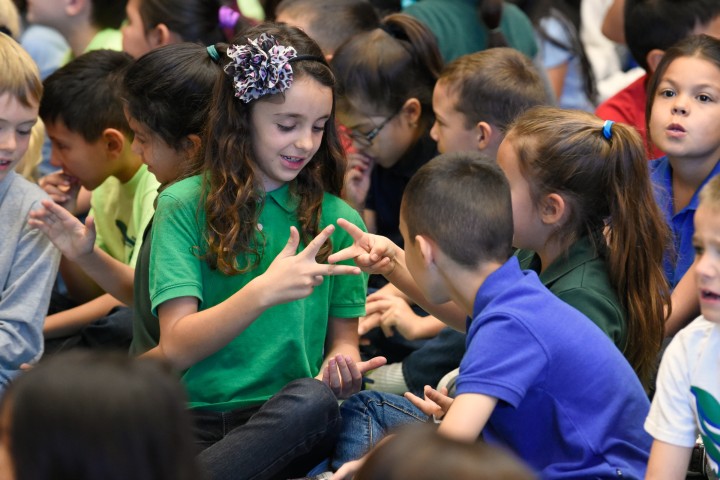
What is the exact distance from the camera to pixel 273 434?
84.3 inches

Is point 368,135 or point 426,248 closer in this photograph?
point 426,248

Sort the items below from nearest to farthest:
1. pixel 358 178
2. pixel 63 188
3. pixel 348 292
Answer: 1. pixel 348 292
2. pixel 63 188
3. pixel 358 178

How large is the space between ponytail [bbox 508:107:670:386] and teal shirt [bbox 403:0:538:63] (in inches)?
55.8

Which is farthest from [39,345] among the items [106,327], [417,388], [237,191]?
[417,388]

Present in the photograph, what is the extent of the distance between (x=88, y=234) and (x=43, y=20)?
1862 millimetres

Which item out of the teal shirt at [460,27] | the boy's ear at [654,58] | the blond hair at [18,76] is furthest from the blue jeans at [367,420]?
the teal shirt at [460,27]

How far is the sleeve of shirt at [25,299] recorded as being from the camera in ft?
8.13

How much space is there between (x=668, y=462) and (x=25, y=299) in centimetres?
154

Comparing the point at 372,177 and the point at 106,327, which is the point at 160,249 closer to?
the point at 106,327

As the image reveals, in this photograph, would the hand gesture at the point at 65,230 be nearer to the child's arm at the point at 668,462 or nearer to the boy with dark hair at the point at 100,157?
the boy with dark hair at the point at 100,157

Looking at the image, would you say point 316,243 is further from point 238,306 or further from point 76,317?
point 76,317

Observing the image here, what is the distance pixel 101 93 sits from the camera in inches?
114

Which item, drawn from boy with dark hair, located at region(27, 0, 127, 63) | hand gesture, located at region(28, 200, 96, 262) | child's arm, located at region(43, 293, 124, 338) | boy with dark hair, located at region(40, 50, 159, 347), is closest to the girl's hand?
hand gesture, located at region(28, 200, 96, 262)

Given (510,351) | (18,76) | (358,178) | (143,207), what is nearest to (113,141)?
(143,207)
